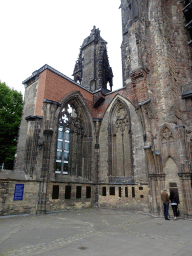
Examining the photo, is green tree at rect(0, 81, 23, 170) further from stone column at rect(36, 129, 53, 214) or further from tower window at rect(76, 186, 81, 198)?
tower window at rect(76, 186, 81, 198)

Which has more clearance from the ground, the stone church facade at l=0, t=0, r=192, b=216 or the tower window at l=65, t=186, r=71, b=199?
the stone church facade at l=0, t=0, r=192, b=216

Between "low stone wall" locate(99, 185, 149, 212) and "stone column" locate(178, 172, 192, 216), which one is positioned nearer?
"stone column" locate(178, 172, 192, 216)

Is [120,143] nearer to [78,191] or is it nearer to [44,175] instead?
[78,191]

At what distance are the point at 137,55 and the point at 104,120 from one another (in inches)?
203

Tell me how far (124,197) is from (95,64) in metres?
13.1

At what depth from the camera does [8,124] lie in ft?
49.3

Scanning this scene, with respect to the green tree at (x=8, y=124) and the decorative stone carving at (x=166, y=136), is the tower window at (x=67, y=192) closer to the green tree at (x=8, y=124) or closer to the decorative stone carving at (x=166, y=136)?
the decorative stone carving at (x=166, y=136)

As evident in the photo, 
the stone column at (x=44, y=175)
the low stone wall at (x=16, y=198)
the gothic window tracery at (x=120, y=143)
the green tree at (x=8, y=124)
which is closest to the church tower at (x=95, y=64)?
the gothic window tracery at (x=120, y=143)

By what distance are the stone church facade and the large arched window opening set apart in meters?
0.07

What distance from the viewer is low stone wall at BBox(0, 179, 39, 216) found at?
8242 millimetres

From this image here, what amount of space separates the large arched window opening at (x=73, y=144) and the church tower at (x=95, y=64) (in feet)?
16.6

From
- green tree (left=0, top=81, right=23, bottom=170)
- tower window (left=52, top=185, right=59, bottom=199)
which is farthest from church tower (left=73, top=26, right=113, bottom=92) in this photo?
tower window (left=52, top=185, right=59, bottom=199)

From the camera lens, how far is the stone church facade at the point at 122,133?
9.37 meters

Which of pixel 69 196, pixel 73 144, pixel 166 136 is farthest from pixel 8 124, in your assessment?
pixel 166 136
